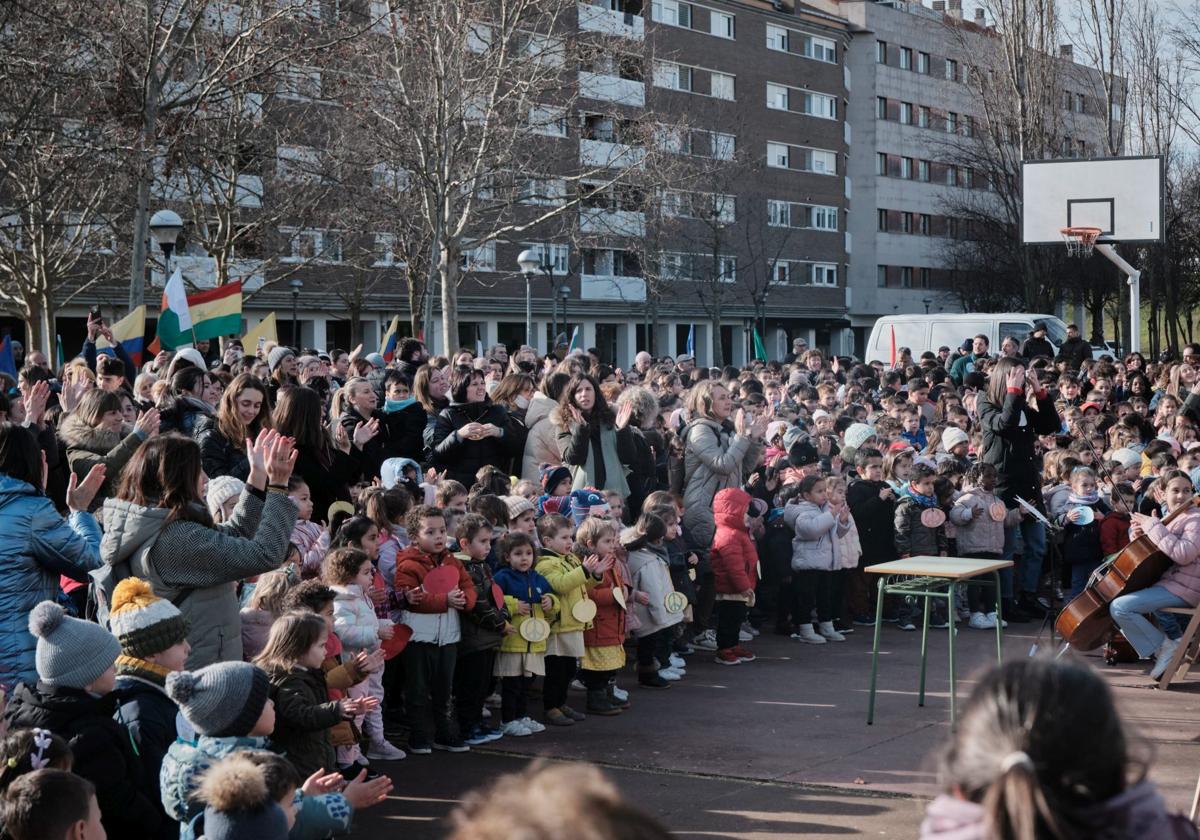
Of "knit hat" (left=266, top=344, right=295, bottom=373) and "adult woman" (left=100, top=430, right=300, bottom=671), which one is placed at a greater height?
"knit hat" (left=266, top=344, right=295, bottom=373)

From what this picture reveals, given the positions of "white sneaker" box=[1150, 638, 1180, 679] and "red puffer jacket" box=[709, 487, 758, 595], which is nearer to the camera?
"white sneaker" box=[1150, 638, 1180, 679]

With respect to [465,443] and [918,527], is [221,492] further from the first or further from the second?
[918,527]

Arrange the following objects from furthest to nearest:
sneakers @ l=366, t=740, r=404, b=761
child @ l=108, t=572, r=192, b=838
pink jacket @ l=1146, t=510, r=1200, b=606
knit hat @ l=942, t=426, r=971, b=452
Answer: knit hat @ l=942, t=426, r=971, b=452
pink jacket @ l=1146, t=510, r=1200, b=606
sneakers @ l=366, t=740, r=404, b=761
child @ l=108, t=572, r=192, b=838

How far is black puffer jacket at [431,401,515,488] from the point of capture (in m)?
10.9

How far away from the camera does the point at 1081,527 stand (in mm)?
12180

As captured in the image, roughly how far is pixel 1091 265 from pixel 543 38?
1531 inches

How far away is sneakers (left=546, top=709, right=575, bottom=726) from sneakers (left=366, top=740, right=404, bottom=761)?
1238mm

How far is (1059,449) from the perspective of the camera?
47.5 feet

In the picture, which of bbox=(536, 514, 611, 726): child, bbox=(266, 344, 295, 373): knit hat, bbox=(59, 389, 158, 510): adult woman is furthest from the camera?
bbox=(266, 344, 295, 373): knit hat

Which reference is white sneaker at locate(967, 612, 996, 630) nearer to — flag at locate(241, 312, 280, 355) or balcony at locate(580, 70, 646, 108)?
flag at locate(241, 312, 280, 355)

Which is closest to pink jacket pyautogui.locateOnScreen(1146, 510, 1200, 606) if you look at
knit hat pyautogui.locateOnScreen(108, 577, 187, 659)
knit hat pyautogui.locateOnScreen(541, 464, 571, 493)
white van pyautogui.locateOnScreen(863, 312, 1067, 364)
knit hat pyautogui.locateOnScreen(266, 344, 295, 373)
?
knit hat pyautogui.locateOnScreen(541, 464, 571, 493)

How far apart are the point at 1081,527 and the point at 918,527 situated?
4.53 feet

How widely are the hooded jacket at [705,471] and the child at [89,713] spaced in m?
6.79

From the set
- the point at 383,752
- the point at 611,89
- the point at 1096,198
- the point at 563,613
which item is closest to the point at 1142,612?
the point at 563,613
